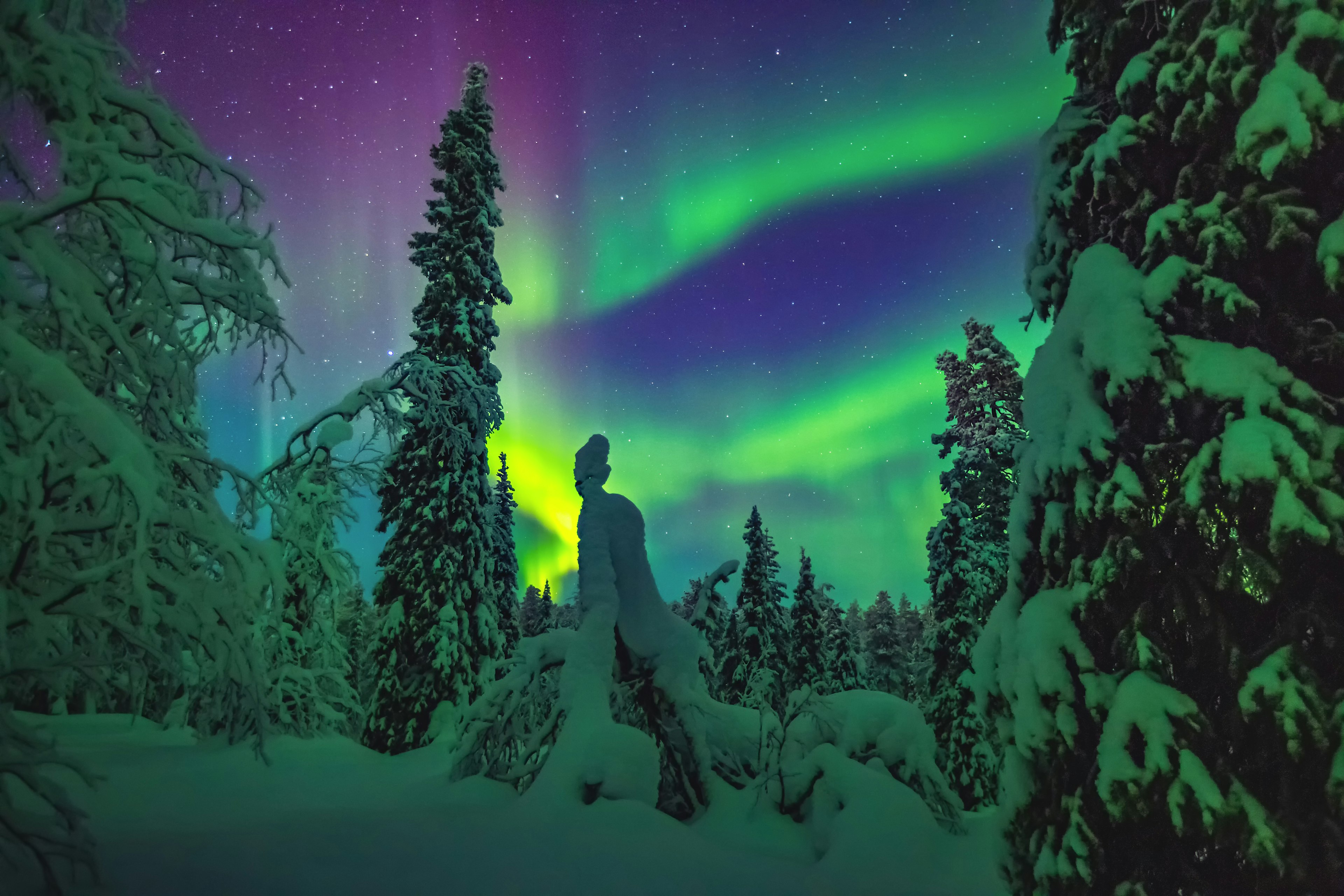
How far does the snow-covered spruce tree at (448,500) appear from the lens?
1527 centimetres

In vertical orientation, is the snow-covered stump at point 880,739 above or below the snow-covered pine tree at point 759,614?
below

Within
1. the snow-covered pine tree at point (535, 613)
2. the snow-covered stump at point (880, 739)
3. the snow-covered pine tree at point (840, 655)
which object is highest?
the snow-covered pine tree at point (535, 613)

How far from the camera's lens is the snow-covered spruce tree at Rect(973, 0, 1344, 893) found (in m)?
3.84

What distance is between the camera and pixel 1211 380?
4.26m

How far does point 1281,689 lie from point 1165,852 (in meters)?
1.20

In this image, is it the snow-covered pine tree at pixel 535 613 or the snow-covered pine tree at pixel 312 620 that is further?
the snow-covered pine tree at pixel 535 613

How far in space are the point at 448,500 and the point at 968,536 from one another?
13.1 metres

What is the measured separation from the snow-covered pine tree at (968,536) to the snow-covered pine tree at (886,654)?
23.3 metres

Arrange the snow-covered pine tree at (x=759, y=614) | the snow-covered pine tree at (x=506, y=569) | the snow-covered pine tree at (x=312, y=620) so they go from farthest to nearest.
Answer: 1. the snow-covered pine tree at (x=759, y=614)
2. the snow-covered pine tree at (x=506, y=569)
3. the snow-covered pine tree at (x=312, y=620)

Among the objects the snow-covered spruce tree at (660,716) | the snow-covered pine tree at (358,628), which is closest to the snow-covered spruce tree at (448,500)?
the snow-covered spruce tree at (660,716)

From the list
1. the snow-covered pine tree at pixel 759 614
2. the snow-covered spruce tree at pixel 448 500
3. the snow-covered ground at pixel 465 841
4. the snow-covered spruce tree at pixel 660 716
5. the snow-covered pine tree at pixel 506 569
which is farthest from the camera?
the snow-covered pine tree at pixel 759 614

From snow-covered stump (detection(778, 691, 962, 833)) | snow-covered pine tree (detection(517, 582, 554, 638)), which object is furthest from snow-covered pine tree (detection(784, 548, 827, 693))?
snow-covered stump (detection(778, 691, 962, 833))

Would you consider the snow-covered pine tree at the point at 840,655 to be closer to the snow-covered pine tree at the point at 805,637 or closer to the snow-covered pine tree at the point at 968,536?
the snow-covered pine tree at the point at 805,637

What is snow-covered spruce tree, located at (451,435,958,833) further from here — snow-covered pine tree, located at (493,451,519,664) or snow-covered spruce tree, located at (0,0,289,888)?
snow-covered pine tree, located at (493,451,519,664)
